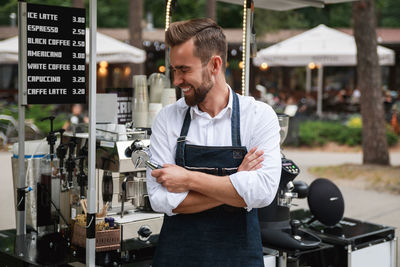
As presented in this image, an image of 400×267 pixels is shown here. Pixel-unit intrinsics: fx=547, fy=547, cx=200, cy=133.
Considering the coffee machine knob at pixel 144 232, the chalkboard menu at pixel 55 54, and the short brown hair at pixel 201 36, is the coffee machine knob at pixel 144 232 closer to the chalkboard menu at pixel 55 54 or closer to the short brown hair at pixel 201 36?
the chalkboard menu at pixel 55 54

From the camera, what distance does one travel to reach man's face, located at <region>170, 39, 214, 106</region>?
195 centimetres

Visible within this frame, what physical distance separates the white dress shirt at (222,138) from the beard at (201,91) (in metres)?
0.08

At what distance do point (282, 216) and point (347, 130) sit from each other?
9.77m

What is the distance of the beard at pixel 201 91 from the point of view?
6.52ft

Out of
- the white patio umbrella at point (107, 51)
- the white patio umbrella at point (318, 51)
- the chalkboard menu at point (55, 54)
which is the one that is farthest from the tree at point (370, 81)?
the chalkboard menu at point (55, 54)

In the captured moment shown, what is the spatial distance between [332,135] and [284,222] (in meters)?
9.76

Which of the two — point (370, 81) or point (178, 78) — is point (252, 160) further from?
point (370, 81)

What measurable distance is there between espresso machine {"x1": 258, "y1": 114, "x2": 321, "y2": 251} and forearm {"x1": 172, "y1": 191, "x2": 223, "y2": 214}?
56.3 inches

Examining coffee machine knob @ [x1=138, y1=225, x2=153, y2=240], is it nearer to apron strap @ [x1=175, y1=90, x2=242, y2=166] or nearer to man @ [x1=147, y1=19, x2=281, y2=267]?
man @ [x1=147, y1=19, x2=281, y2=267]

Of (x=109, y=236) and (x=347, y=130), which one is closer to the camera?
(x=109, y=236)

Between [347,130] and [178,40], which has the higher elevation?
[178,40]

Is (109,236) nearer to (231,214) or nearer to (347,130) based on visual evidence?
(231,214)

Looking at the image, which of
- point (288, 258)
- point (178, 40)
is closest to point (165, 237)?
point (178, 40)

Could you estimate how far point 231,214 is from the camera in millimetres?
2057
